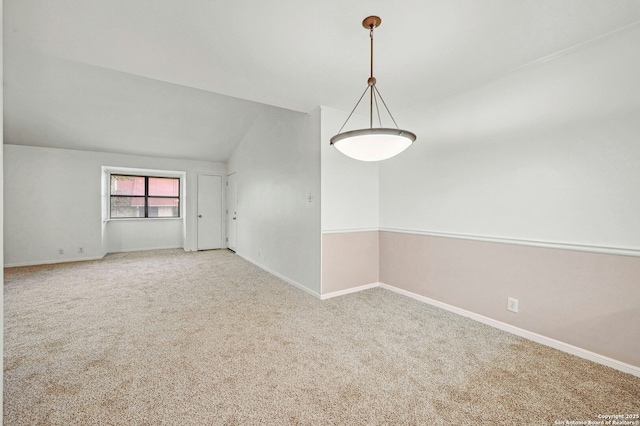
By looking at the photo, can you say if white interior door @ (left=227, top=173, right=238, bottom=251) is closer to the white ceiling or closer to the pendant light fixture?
the white ceiling

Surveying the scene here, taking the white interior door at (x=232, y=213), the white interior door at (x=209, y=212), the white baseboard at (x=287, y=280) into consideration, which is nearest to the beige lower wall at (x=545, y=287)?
the white baseboard at (x=287, y=280)

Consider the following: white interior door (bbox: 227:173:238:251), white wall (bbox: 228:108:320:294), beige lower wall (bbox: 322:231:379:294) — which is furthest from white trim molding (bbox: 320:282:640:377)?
white interior door (bbox: 227:173:238:251)

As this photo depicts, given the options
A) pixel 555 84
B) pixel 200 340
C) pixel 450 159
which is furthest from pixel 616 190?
pixel 200 340

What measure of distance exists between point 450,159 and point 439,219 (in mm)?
687

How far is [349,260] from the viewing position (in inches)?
147

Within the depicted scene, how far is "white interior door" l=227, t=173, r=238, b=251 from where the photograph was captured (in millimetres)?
6723

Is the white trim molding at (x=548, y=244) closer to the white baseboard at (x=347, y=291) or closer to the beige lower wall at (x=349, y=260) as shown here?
the beige lower wall at (x=349, y=260)

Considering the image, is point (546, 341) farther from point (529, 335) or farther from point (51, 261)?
point (51, 261)

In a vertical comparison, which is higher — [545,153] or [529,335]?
[545,153]

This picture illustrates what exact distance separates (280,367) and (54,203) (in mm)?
6191

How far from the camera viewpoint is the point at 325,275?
3.53m


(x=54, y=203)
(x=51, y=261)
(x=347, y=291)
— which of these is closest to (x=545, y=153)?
(x=347, y=291)

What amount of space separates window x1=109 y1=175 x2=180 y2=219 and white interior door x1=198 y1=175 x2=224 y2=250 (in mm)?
1102

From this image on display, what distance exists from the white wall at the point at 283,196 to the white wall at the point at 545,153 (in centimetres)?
142
